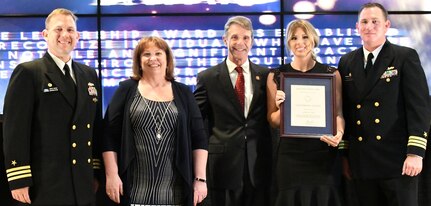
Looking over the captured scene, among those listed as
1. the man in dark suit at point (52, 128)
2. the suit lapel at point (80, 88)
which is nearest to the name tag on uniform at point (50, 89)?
the man in dark suit at point (52, 128)

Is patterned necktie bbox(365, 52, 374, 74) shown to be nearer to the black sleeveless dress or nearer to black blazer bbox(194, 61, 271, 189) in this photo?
the black sleeveless dress

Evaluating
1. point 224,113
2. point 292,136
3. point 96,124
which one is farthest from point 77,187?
point 292,136

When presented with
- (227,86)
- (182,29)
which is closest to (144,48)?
(227,86)

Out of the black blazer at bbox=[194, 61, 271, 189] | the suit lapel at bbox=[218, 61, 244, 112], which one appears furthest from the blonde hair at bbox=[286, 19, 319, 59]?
the suit lapel at bbox=[218, 61, 244, 112]

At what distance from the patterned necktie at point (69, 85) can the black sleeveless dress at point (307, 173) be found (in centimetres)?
140

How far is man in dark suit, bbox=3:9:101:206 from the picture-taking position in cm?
318

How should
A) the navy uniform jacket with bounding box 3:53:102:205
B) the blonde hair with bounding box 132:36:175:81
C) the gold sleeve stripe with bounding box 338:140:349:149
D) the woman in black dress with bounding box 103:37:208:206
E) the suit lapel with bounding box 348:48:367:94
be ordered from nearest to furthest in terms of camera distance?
the navy uniform jacket with bounding box 3:53:102:205
the woman in black dress with bounding box 103:37:208:206
the blonde hair with bounding box 132:36:175:81
the suit lapel with bounding box 348:48:367:94
the gold sleeve stripe with bounding box 338:140:349:149

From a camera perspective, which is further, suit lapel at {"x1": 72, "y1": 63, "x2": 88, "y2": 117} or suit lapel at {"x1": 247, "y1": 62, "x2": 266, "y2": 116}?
suit lapel at {"x1": 247, "y1": 62, "x2": 266, "y2": 116}

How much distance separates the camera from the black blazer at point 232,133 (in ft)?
Result: 12.5

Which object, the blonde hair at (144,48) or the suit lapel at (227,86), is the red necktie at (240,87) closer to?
the suit lapel at (227,86)

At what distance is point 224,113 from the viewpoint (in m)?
3.85

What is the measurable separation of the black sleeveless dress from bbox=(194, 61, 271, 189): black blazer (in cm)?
13

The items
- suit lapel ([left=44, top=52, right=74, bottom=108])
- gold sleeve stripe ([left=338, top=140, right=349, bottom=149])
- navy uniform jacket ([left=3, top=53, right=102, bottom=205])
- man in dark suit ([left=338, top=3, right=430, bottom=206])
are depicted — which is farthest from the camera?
gold sleeve stripe ([left=338, top=140, right=349, bottom=149])

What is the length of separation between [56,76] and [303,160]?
165 centimetres
